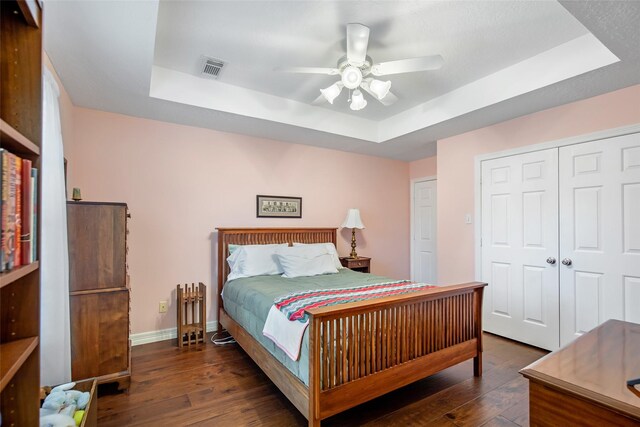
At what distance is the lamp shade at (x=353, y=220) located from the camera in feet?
14.7

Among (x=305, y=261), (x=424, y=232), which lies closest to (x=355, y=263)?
(x=305, y=261)

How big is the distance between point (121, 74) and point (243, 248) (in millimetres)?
1915

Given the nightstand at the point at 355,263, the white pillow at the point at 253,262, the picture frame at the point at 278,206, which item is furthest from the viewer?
the nightstand at the point at 355,263

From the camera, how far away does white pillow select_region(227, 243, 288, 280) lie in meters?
3.31

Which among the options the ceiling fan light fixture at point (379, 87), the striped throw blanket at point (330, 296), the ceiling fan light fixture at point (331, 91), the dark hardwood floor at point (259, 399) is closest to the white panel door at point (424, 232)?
the dark hardwood floor at point (259, 399)

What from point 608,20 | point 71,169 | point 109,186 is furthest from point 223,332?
point 608,20

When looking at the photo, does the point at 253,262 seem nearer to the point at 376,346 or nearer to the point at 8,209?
the point at 376,346

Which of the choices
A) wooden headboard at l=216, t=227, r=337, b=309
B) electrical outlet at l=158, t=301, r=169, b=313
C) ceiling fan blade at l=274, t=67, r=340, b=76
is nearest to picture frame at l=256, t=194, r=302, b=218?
wooden headboard at l=216, t=227, r=337, b=309

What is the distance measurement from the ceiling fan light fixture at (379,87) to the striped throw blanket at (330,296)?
1.60 metres

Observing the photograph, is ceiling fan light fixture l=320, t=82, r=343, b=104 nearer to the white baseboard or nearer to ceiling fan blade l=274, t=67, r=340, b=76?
ceiling fan blade l=274, t=67, r=340, b=76

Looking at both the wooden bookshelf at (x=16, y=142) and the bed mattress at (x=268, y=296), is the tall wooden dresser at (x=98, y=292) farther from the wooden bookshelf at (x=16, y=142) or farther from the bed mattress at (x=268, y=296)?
the wooden bookshelf at (x=16, y=142)

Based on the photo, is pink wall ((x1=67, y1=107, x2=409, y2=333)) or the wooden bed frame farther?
pink wall ((x1=67, y1=107, x2=409, y2=333))

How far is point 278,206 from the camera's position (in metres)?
4.10

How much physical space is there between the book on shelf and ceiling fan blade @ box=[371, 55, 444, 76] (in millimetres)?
2088
